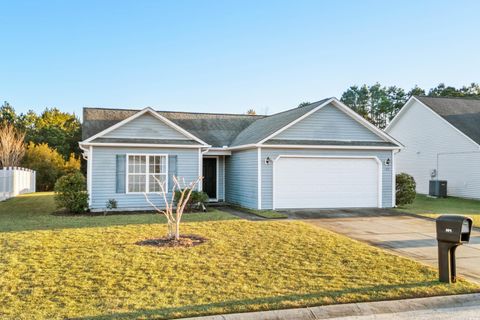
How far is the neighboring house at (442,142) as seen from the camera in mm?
21516

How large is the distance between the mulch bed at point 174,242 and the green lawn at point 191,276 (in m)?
0.26

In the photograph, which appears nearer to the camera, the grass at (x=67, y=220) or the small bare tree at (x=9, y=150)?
the grass at (x=67, y=220)

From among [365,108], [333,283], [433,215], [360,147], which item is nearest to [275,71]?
[360,147]

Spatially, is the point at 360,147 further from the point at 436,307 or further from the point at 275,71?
the point at 436,307

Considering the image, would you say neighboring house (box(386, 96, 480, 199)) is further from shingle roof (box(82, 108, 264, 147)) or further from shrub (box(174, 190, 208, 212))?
shrub (box(174, 190, 208, 212))

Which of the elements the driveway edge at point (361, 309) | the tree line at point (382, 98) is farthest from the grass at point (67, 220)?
the tree line at point (382, 98)

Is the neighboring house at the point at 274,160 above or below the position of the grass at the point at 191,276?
above

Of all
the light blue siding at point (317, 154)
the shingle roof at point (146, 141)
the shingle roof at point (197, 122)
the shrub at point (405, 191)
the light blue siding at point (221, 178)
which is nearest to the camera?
the shingle roof at point (146, 141)

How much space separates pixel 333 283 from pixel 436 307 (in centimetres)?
142

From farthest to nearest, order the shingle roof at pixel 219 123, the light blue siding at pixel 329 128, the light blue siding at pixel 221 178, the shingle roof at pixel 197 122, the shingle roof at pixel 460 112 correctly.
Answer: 1. the shingle roof at pixel 460 112
2. the light blue siding at pixel 221 178
3. the shingle roof at pixel 197 122
4. the shingle roof at pixel 219 123
5. the light blue siding at pixel 329 128

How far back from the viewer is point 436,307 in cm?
530

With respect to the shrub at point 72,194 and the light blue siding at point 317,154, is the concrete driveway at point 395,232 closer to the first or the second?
the light blue siding at point 317,154

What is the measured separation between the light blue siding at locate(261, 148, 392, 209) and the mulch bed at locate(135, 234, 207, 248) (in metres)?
6.45

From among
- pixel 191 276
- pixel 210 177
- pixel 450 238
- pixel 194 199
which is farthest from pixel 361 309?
pixel 210 177
